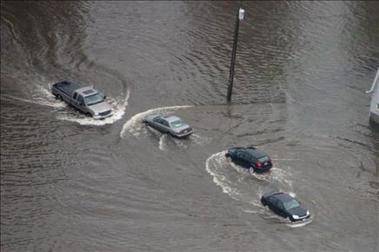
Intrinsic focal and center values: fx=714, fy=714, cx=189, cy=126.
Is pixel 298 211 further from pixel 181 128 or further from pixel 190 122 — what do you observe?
pixel 190 122

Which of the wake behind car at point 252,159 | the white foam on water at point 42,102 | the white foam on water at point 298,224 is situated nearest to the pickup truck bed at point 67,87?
the white foam on water at point 42,102

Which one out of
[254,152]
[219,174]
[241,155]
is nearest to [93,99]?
[219,174]

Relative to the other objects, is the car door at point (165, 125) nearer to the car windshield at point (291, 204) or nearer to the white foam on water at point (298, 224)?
the car windshield at point (291, 204)

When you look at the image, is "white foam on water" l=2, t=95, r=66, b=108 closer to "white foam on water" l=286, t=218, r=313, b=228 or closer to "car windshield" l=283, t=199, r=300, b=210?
"car windshield" l=283, t=199, r=300, b=210

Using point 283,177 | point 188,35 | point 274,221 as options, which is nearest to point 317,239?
point 274,221

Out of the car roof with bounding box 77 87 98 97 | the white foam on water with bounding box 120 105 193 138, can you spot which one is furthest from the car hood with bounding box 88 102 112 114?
the white foam on water with bounding box 120 105 193 138

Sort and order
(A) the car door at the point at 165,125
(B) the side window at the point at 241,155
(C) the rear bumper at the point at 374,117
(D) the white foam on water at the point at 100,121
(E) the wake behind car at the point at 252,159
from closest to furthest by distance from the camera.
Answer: (E) the wake behind car at the point at 252,159 < (B) the side window at the point at 241,155 < (A) the car door at the point at 165,125 < (D) the white foam on water at the point at 100,121 < (C) the rear bumper at the point at 374,117
